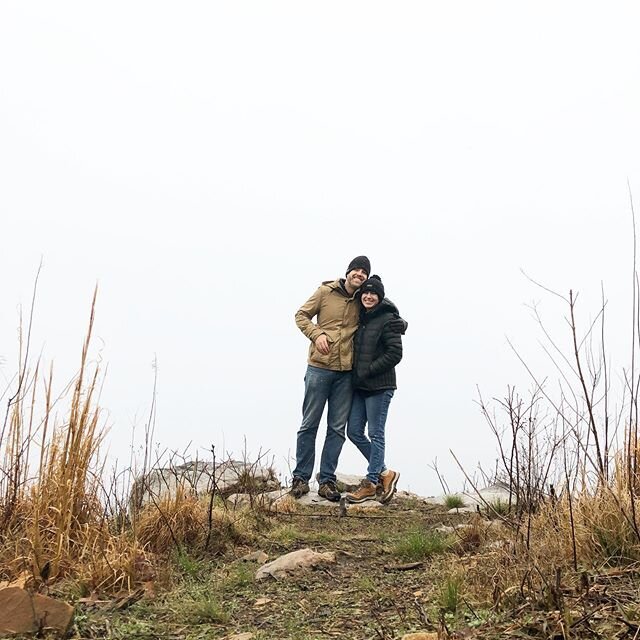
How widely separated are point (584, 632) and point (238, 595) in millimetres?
1587

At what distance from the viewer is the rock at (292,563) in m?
3.31

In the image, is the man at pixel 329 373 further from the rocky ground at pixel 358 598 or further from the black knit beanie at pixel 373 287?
the rocky ground at pixel 358 598

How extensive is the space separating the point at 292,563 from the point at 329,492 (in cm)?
289

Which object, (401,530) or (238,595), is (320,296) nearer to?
(401,530)

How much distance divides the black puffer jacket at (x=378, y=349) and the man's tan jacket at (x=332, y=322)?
104 millimetres

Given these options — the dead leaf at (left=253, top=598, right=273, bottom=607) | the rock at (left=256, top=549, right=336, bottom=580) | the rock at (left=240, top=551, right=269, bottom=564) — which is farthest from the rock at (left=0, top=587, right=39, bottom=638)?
the rock at (left=240, top=551, right=269, bottom=564)

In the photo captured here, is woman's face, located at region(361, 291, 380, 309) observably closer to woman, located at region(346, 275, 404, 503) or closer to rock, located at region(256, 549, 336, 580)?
woman, located at region(346, 275, 404, 503)

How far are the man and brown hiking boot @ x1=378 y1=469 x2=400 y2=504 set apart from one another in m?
0.44

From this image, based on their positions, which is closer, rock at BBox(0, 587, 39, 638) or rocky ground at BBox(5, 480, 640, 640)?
rocky ground at BBox(5, 480, 640, 640)

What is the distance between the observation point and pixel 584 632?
1.96 m

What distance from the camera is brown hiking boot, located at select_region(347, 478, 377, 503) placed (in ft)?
20.5

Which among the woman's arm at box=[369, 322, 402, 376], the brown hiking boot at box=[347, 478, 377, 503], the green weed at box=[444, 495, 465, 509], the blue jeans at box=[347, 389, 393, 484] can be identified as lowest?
the green weed at box=[444, 495, 465, 509]

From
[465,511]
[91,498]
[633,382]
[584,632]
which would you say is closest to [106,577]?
[91,498]

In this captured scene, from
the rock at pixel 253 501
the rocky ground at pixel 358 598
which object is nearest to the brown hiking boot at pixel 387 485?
the rock at pixel 253 501
